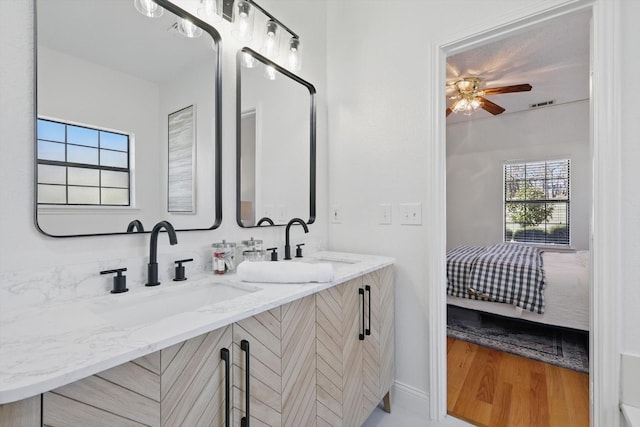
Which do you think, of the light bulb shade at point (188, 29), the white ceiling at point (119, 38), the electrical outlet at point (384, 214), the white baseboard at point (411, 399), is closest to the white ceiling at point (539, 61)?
the electrical outlet at point (384, 214)

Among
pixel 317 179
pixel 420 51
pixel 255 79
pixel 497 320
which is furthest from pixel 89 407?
pixel 497 320

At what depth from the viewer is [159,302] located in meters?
1.05

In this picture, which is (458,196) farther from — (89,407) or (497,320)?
(89,407)

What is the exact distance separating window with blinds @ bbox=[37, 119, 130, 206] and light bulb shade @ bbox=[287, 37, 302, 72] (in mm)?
1043

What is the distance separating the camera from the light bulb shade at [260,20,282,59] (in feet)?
5.24

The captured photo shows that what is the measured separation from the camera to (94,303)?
91 centimetres

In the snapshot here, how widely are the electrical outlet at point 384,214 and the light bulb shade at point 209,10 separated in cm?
128

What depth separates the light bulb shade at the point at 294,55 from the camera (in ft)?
5.65

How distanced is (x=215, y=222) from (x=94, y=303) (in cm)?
57

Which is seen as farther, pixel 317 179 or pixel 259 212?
pixel 317 179

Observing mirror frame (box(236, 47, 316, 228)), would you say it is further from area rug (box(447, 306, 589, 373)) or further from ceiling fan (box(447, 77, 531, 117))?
ceiling fan (box(447, 77, 531, 117))

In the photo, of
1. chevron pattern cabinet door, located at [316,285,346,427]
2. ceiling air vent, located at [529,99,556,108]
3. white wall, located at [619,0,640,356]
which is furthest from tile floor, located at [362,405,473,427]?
ceiling air vent, located at [529,99,556,108]

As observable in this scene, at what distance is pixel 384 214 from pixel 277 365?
1.12 metres

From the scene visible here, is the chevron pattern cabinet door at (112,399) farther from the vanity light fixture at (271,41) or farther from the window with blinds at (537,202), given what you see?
the window with blinds at (537,202)
